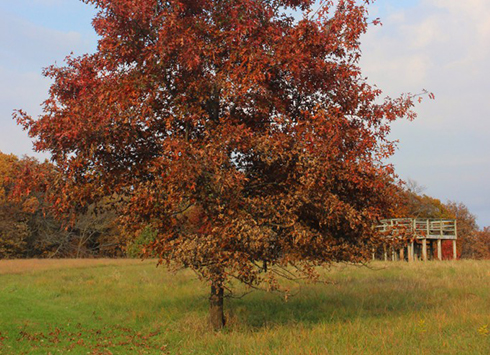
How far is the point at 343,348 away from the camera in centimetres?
867

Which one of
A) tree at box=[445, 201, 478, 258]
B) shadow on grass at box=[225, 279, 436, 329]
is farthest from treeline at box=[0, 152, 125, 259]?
tree at box=[445, 201, 478, 258]

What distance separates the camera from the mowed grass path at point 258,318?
9.25 meters

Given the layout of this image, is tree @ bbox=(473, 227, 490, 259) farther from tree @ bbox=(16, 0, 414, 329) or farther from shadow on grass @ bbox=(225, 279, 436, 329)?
tree @ bbox=(16, 0, 414, 329)

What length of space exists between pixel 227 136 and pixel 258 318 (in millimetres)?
5682

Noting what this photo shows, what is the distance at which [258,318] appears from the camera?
41.6 feet

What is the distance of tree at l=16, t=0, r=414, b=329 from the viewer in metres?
9.09

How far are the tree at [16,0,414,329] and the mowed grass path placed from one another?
51.0 inches

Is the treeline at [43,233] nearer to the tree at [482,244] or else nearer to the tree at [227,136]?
the tree at [227,136]

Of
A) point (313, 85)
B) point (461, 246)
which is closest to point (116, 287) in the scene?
point (313, 85)

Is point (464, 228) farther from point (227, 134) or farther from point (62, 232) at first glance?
point (227, 134)

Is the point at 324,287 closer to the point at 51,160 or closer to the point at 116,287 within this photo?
the point at 116,287

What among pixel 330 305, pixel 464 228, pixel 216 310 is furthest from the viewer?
pixel 464 228

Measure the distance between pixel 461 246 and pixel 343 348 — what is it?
52.7 metres

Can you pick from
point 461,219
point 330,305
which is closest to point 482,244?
point 461,219
